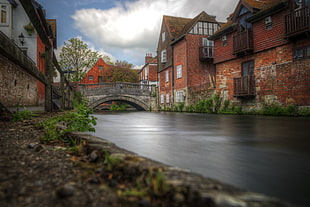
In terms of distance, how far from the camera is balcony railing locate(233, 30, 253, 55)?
588 inches

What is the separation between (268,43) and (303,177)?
14165mm

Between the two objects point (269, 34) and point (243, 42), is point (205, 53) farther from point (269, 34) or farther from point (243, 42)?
point (269, 34)

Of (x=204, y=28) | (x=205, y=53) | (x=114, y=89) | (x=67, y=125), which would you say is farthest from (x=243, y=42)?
(x=114, y=89)

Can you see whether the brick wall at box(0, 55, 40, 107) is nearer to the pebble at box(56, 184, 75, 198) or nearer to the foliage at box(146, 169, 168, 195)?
the pebble at box(56, 184, 75, 198)

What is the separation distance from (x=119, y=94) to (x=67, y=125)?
25.4 metres

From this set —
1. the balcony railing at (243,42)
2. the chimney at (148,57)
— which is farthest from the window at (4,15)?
the chimney at (148,57)

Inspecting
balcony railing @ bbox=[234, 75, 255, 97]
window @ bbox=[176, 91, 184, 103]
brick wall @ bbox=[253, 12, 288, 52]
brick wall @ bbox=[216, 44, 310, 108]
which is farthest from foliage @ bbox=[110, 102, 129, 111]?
brick wall @ bbox=[253, 12, 288, 52]

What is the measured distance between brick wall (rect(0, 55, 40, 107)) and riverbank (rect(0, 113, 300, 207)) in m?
2.96

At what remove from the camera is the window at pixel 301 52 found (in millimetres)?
11550

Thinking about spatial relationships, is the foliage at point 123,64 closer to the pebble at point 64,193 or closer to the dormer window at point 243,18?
the dormer window at point 243,18

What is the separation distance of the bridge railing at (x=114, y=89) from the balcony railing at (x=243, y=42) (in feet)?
51.8

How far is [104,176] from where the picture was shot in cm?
127

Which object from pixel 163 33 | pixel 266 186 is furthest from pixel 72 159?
pixel 163 33

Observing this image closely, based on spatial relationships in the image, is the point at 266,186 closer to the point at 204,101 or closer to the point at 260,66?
the point at 260,66
